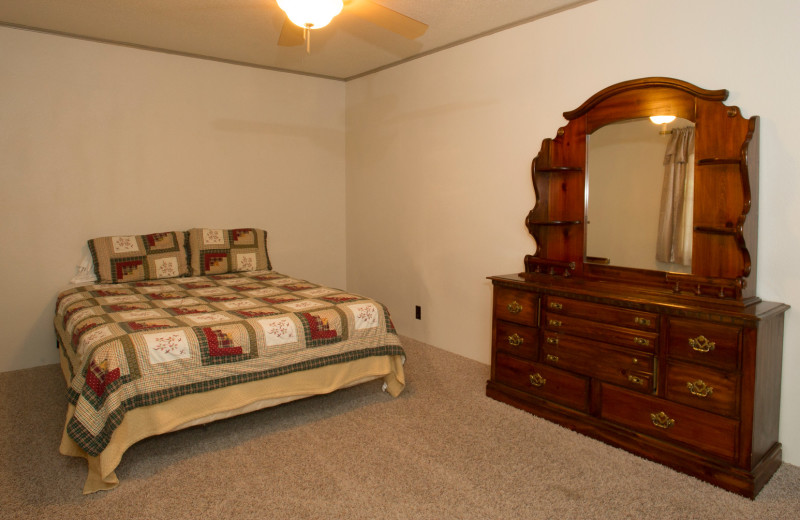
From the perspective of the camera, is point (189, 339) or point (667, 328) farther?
point (189, 339)

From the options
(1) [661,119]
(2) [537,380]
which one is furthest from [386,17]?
(2) [537,380]

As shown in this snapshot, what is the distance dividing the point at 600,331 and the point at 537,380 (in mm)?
499

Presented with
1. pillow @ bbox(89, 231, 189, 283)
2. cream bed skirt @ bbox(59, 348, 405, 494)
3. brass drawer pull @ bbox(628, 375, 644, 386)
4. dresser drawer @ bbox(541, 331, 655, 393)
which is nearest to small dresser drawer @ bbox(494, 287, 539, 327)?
dresser drawer @ bbox(541, 331, 655, 393)

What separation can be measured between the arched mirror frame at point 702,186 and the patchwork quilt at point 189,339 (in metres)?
1.33

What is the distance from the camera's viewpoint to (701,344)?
7.27 ft

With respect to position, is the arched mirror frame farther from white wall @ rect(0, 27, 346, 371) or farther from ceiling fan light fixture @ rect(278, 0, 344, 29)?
white wall @ rect(0, 27, 346, 371)

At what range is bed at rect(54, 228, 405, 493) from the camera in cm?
223

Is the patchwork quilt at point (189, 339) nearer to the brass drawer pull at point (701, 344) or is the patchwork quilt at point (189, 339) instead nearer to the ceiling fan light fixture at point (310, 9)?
the ceiling fan light fixture at point (310, 9)

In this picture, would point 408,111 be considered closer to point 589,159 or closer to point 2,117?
point 589,159

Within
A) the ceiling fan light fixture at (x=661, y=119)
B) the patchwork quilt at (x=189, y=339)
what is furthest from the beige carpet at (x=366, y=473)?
the ceiling fan light fixture at (x=661, y=119)

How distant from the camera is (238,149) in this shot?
452 cm

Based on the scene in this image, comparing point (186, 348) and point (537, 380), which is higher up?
point (186, 348)

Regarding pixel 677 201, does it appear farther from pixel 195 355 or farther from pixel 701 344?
pixel 195 355

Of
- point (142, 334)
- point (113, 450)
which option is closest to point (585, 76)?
point (142, 334)
